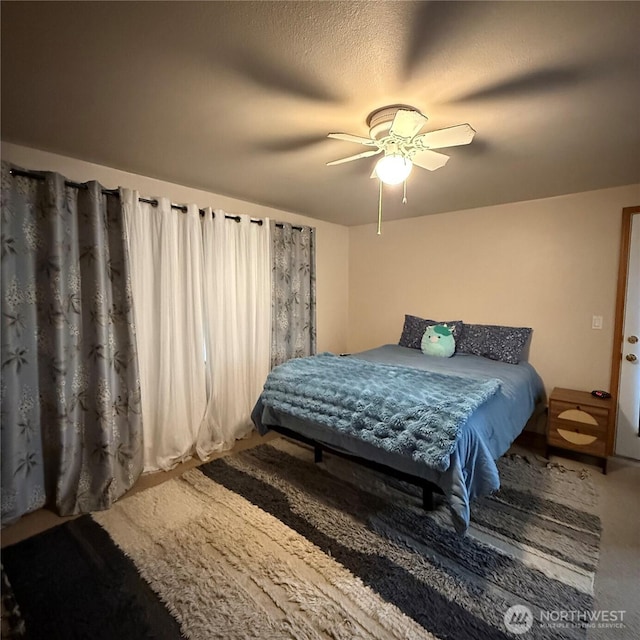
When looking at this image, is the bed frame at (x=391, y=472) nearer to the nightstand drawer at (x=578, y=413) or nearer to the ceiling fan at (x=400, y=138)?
the nightstand drawer at (x=578, y=413)

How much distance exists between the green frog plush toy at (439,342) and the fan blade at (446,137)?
6.61 feet

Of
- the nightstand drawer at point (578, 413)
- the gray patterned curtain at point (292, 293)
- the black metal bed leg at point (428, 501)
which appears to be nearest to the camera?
the black metal bed leg at point (428, 501)

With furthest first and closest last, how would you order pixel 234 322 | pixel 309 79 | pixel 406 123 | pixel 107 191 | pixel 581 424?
pixel 234 322 < pixel 581 424 < pixel 107 191 < pixel 406 123 < pixel 309 79

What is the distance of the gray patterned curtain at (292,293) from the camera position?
344 centimetres

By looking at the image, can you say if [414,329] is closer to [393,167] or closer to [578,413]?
[578,413]

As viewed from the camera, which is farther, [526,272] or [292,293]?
[292,293]

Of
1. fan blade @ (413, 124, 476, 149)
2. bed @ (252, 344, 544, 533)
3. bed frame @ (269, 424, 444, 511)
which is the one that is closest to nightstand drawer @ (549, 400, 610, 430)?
bed @ (252, 344, 544, 533)

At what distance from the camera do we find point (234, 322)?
310cm

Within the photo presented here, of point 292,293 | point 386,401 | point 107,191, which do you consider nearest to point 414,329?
point 292,293

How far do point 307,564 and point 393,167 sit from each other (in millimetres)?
2020

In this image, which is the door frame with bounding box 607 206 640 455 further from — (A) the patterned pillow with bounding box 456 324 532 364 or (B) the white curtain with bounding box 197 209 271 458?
(B) the white curtain with bounding box 197 209 271 458

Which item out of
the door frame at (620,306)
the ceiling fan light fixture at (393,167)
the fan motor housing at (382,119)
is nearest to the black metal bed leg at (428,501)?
the door frame at (620,306)

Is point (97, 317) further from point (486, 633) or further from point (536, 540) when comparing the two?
point (536, 540)

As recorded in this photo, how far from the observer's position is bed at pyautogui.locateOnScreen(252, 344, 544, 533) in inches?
67.4
